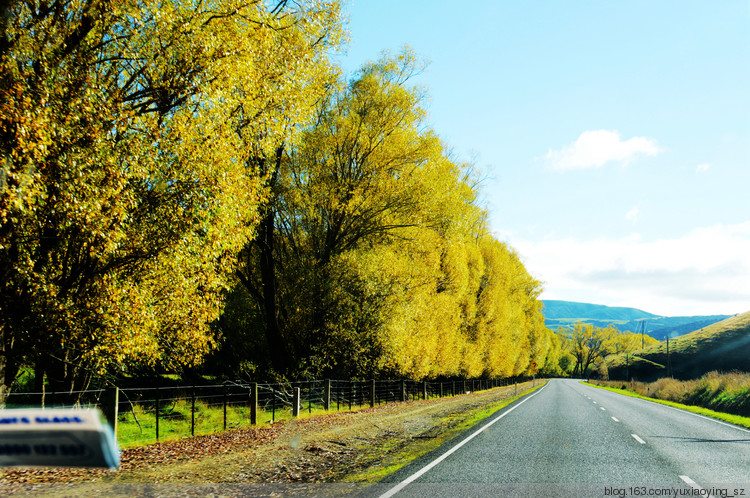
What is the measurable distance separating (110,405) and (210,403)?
8.21 metres

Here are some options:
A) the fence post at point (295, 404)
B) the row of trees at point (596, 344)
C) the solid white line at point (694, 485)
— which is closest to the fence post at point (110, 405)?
the fence post at point (295, 404)

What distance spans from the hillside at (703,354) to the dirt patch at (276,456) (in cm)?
7043

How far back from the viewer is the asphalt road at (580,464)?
7.30 m

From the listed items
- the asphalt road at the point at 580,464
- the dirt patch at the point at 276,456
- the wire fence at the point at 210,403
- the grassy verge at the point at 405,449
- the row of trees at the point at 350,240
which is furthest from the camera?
the row of trees at the point at 350,240

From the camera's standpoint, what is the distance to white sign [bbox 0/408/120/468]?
1.43 meters

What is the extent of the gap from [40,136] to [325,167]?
665 inches

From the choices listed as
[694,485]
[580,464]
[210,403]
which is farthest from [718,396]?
[210,403]

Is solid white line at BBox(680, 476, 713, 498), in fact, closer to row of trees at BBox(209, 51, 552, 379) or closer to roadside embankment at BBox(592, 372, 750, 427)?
roadside embankment at BBox(592, 372, 750, 427)

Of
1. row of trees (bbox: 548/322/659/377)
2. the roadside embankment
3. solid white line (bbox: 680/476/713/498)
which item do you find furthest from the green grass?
row of trees (bbox: 548/322/659/377)

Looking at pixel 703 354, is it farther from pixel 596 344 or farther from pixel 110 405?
pixel 110 405

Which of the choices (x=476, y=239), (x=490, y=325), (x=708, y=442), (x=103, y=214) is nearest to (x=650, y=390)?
(x=490, y=325)

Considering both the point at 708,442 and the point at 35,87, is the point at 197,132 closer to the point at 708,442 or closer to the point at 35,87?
the point at 35,87

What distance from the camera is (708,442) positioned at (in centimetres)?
1270

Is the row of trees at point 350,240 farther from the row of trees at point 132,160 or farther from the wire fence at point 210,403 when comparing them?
the row of trees at point 132,160
